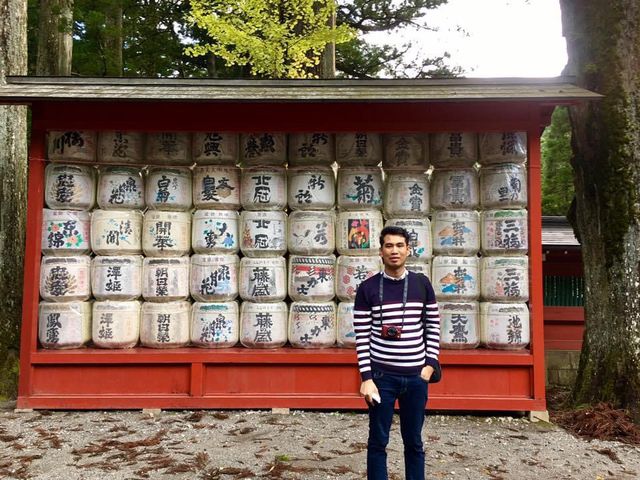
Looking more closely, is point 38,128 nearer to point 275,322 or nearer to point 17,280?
point 17,280

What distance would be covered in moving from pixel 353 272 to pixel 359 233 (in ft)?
1.47

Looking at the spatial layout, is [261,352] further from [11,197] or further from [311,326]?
[11,197]

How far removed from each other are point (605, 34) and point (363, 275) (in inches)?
153

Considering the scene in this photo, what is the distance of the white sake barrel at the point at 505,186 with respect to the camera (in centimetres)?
574

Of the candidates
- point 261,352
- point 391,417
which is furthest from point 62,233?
point 391,417

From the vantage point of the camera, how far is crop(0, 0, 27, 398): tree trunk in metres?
6.27

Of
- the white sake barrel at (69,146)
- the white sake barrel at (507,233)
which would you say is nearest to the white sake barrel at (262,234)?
the white sake barrel at (69,146)

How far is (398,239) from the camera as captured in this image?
3.38m

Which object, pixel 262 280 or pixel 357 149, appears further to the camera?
pixel 357 149

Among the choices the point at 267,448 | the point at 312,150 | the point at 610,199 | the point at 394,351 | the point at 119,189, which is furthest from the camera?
the point at 312,150

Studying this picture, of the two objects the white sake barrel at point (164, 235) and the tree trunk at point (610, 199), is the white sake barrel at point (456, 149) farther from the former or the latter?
the white sake barrel at point (164, 235)

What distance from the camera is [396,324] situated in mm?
3383

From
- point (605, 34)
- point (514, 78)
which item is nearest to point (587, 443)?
point (514, 78)

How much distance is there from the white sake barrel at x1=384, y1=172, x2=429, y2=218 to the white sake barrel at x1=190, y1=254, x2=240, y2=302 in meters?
1.94
